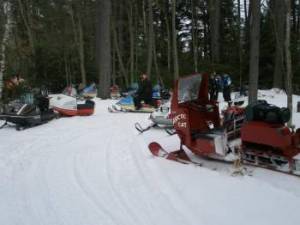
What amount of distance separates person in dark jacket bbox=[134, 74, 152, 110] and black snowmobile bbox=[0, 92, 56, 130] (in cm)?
366

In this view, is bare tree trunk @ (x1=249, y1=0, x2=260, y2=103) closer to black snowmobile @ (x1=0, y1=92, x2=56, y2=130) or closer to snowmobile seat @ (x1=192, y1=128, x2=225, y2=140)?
snowmobile seat @ (x1=192, y1=128, x2=225, y2=140)

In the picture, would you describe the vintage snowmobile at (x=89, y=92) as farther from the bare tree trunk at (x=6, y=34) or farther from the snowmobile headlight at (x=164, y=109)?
the snowmobile headlight at (x=164, y=109)

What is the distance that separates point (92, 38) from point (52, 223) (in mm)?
26303

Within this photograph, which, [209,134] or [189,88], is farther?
[189,88]

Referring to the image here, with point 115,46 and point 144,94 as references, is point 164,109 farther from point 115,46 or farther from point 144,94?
point 115,46

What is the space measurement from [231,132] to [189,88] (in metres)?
1.17

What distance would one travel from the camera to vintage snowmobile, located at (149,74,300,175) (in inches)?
235

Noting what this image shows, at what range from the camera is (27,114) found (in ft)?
35.5

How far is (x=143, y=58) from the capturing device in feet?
98.4

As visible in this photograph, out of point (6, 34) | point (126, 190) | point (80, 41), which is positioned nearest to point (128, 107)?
point (6, 34)

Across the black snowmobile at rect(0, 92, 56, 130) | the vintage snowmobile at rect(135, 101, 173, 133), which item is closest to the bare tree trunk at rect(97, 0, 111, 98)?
the black snowmobile at rect(0, 92, 56, 130)

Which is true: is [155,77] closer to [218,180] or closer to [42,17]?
[42,17]

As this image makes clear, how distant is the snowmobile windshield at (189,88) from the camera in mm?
7238

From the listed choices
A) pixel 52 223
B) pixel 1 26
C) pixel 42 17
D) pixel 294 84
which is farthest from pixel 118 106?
pixel 42 17
